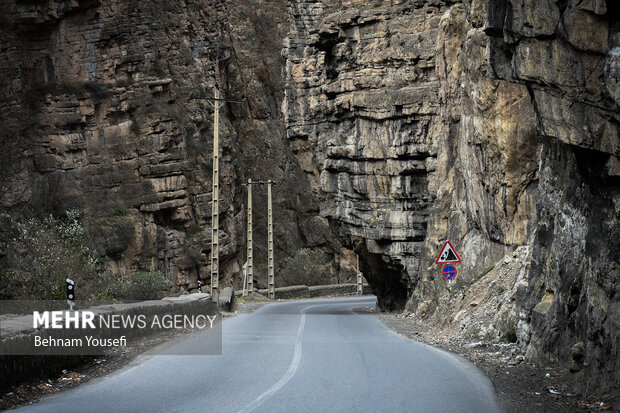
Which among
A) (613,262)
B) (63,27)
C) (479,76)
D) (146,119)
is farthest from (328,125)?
(613,262)

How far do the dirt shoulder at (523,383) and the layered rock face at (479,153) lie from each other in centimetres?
31

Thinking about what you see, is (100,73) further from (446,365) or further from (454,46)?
(446,365)

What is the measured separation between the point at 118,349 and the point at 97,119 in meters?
39.9

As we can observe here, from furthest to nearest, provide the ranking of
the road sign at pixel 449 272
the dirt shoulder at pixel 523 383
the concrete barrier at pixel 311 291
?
the concrete barrier at pixel 311 291
the road sign at pixel 449 272
the dirt shoulder at pixel 523 383

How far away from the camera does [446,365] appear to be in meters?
11.8

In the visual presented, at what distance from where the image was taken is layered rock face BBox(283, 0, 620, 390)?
30.7 feet

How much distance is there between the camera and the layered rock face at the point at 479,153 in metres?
9.35

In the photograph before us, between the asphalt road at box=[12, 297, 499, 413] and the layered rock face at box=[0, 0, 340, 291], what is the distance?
3551 cm

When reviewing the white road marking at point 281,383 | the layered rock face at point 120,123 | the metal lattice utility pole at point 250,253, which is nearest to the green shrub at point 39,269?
the white road marking at point 281,383

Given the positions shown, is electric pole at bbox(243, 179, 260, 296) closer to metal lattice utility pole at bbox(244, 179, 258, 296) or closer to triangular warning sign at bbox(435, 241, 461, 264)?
metal lattice utility pole at bbox(244, 179, 258, 296)

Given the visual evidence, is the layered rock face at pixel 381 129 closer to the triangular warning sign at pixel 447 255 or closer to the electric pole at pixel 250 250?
the electric pole at pixel 250 250

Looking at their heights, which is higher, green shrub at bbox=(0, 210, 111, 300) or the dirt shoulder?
green shrub at bbox=(0, 210, 111, 300)

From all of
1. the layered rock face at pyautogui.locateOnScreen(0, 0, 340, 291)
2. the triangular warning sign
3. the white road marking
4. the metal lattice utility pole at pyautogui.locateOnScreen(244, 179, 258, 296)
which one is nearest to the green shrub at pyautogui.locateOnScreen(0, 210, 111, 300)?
the white road marking

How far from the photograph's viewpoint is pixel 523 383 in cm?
998
